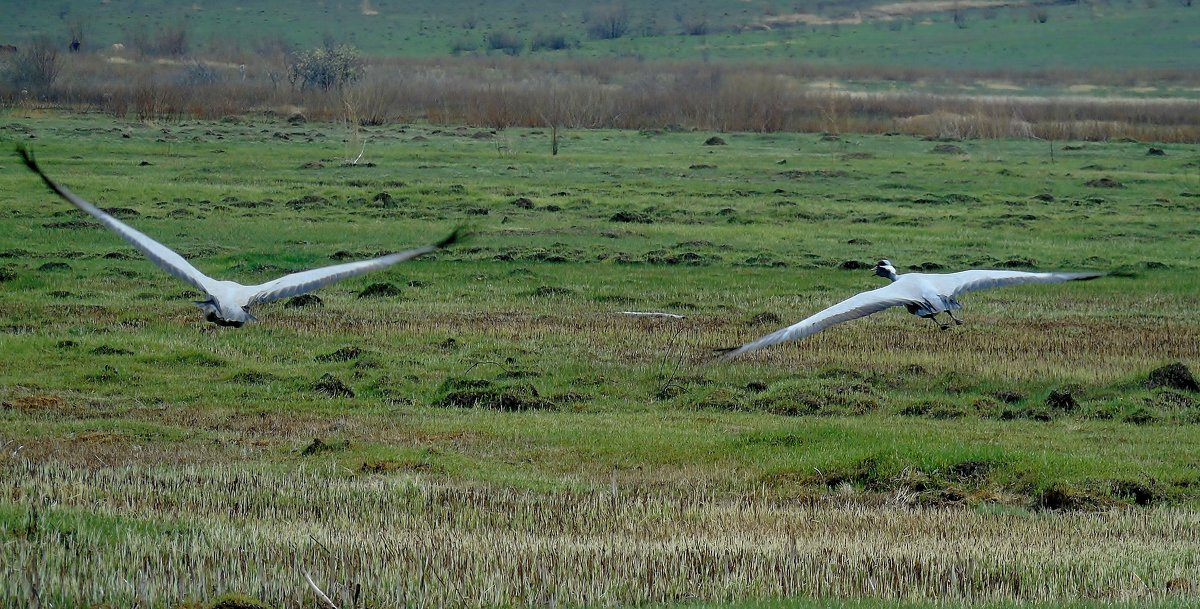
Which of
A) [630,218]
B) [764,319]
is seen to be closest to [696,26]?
[630,218]

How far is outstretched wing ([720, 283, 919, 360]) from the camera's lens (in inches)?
382

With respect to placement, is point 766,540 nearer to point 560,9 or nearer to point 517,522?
point 517,522

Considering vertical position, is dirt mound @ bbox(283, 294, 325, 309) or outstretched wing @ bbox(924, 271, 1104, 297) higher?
outstretched wing @ bbox(924, 271, 1104, 297)

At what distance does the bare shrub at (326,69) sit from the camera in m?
76.2

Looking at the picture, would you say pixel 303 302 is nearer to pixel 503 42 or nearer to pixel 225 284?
pixel 225 284

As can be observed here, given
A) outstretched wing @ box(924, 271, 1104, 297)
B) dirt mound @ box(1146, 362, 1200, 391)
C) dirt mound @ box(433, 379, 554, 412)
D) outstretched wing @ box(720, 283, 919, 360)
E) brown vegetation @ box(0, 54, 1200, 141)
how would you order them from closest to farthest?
outstretched wing @ box(720, 283, 919, 360) < outstretched wing @ box(924, 271, 1104, 297) < dirt mound @ box(433, 379, 554, 412) < dirt mound @ box(1146, 362, 1200, 391) < brown vegetation @ box(0, 54, 1200, 141)

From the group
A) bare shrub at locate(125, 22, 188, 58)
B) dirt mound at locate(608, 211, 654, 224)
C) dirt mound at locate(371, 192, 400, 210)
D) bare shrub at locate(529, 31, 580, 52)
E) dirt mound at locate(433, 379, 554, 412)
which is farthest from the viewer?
bare shrub at locate(529, 31, 580, 52)

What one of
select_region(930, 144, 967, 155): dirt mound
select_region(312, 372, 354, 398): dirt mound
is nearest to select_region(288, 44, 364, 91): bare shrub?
select_region(930, 144, 967, 155): dirt mound

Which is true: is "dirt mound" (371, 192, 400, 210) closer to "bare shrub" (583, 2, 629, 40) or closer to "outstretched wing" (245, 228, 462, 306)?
"outstretched wing" (245, 228, 462, 306)

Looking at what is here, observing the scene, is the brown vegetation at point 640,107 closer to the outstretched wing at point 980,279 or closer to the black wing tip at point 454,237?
the black wing tip at point 454,237

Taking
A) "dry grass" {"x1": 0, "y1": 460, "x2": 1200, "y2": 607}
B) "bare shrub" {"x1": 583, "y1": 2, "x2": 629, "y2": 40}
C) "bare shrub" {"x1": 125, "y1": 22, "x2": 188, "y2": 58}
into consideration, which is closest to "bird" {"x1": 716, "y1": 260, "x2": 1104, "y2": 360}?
"dry grass" {"x1": 0, "y1": 460, "x2": 1200, "y2": 607}

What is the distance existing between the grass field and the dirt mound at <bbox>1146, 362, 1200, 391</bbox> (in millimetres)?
234

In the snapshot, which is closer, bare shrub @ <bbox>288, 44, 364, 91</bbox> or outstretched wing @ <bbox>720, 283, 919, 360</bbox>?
outstretched wing @ <bbox>720, 283, 919, 360</bbox>

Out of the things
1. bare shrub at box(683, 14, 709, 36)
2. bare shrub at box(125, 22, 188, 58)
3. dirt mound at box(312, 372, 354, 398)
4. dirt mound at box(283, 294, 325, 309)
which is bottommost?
dirt mound at box(283, 294, 325, 309)
